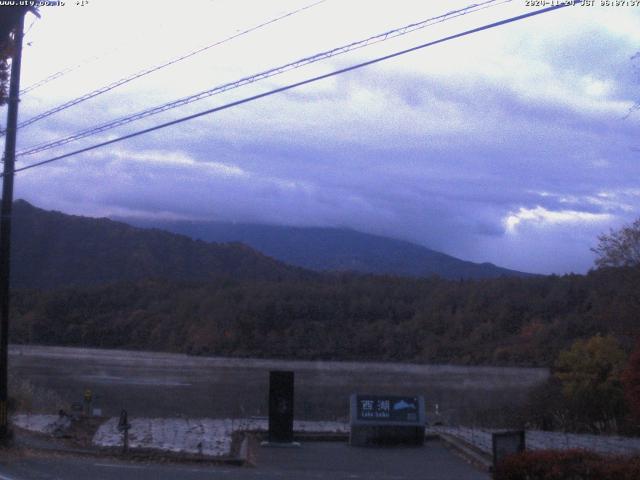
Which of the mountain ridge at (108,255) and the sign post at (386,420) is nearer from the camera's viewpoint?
the sign post at (386,420)

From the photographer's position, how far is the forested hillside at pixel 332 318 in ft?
189

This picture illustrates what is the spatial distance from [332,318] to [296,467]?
43.5 m

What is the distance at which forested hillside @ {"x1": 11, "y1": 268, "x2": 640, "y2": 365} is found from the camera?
5772 cm

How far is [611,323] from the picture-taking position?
110 ft

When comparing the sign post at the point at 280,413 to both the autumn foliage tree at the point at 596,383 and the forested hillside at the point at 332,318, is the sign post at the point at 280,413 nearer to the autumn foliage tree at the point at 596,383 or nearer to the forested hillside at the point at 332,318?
the autumn foliage tree at the point at 596,383

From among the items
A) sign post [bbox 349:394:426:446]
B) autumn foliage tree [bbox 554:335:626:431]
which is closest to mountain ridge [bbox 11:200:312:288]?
autumn foliage tree [bbox 554:335:626:431]

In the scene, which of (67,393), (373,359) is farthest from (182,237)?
(67,393)

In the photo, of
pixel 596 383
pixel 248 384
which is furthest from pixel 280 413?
pixel 248 384

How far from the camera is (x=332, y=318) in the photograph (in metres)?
64.1

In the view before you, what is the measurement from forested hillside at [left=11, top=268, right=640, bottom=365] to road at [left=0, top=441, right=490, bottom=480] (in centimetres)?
2822

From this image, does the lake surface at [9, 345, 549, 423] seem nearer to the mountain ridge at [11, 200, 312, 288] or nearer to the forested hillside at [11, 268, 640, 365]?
the forested hillside at [11, 268, 640, 365]

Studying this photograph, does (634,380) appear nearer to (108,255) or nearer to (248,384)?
(248,384)

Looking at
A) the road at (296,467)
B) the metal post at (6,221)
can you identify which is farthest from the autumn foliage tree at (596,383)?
the metal post at (6,221)

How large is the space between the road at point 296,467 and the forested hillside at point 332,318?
92.6 feet
